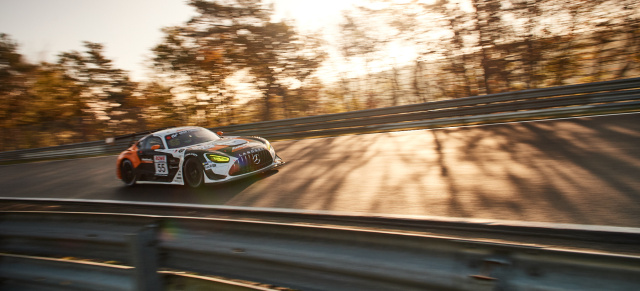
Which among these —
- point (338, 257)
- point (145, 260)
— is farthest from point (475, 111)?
point (145, 260)

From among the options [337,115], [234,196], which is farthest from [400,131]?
[234,196]

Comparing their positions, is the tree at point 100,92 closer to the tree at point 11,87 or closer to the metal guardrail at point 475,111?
the tree at point 11,87

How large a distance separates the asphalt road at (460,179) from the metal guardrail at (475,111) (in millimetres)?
592

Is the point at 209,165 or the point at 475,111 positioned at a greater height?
the point at 475,111

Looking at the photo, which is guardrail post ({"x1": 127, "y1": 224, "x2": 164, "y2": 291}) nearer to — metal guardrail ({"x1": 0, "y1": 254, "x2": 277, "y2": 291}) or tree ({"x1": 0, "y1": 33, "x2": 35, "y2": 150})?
metal guardrail ({"x1": 0, "y1": 254, "x2": 277, "y2": 291})

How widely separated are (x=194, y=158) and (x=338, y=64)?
33.4 feet

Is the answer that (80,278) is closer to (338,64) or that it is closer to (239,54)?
(338,64)

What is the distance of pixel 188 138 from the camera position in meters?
8.63

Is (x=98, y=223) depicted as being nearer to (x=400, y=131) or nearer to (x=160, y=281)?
(x=160, y=281)

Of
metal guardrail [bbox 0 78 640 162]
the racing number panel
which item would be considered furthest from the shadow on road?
metal guardrail [bbox 0 78 640 162]

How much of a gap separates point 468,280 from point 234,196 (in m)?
5.67

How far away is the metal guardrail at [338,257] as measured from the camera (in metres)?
1.91

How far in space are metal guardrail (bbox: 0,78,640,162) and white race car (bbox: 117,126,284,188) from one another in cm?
63

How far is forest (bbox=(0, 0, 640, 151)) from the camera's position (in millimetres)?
12922
